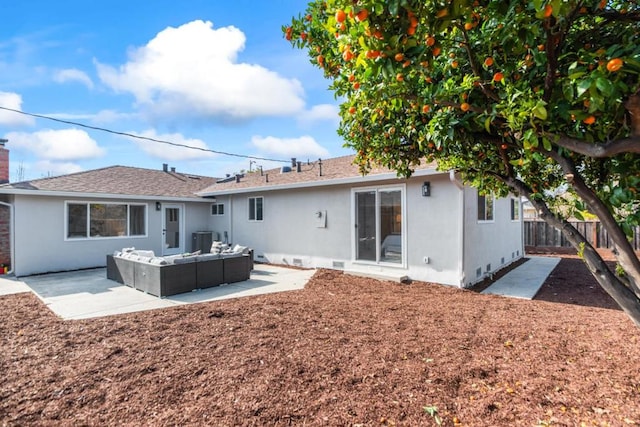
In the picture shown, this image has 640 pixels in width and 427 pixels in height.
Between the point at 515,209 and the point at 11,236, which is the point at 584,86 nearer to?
the point at 515,209

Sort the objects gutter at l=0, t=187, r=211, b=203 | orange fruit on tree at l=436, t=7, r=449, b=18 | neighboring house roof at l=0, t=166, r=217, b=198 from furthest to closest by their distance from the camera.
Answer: neighboring house roof at l=0, t=166, r=217, b=198, gutter at l=0, t=187, r=211, b=203, orange fruit on tree at l=436, t=7, r=449, b=18


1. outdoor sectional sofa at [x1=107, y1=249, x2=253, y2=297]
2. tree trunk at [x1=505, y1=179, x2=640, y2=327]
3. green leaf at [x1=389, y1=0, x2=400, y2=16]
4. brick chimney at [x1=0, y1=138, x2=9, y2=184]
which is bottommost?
outdoor sectional sofa at [x1=107, y1=249, x2=253, y2=297]

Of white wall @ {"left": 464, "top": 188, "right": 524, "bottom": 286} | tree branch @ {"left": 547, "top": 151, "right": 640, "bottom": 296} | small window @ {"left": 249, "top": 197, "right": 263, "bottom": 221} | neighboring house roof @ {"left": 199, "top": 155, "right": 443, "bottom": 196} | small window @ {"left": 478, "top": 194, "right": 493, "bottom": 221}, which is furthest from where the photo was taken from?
small window @ {"left": 249, "top": 197, "right": 263, "bottom": 221}

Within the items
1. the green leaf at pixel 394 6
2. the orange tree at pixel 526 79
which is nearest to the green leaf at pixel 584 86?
the orange tree at pixel 526 79

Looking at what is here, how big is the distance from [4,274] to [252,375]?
1056cm

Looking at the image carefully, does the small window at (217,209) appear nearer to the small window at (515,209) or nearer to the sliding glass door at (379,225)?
the sliding glass door at (379,225)

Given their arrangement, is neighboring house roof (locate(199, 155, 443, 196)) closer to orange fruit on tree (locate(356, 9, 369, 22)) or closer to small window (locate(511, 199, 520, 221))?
orange fruit on tree (locate(356, 9, 369, 22))

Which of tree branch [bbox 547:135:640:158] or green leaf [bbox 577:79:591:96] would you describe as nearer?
green leaf [bbox 577:79:591:96]

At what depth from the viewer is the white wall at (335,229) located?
748cm

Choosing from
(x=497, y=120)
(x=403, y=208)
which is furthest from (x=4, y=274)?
(x=497, y=120)

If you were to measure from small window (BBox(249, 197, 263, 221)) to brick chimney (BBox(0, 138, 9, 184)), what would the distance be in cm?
820

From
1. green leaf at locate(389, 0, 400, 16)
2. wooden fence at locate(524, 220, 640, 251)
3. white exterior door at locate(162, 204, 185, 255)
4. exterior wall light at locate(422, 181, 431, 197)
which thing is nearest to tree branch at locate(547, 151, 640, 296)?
green leaf at locate(389, 0, 400, 16)

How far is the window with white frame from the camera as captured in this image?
10.4m

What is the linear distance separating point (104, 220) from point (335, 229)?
7809 millimetres
